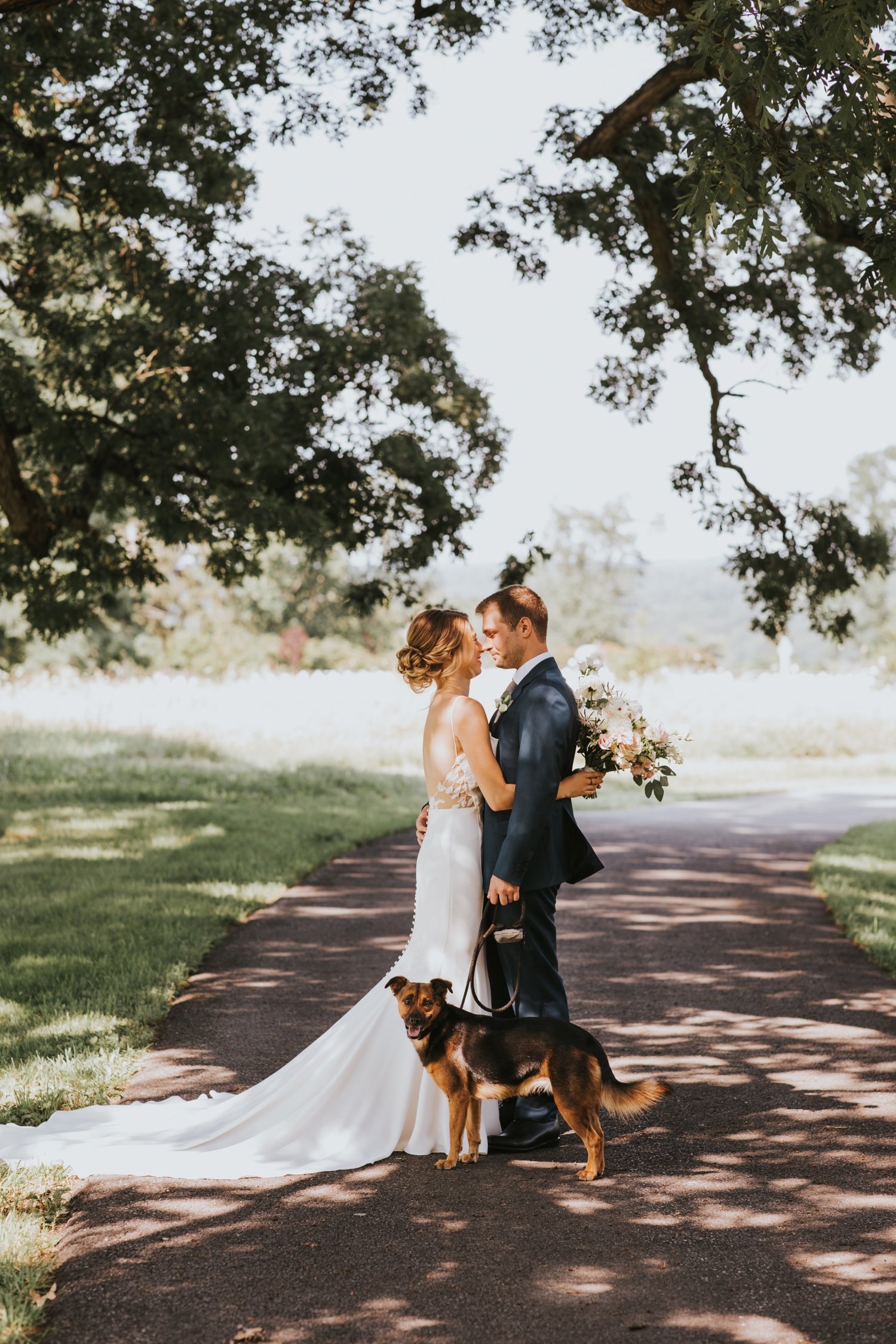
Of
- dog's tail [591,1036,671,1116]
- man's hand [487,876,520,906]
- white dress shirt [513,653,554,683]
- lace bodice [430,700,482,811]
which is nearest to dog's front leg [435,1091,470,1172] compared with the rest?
dog's tail [591,1036,671,1116]

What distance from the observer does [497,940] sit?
199 inches

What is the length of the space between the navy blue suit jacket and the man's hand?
0.07 feet

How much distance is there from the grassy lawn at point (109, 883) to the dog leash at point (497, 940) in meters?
1.73

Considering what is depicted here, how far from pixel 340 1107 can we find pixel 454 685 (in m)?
1.79

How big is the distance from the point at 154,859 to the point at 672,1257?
863 centimetres

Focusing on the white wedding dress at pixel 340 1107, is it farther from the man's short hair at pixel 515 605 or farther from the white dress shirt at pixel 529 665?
the man's short hair at pixel 515 605

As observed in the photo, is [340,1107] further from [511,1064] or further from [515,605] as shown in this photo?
[515,605]

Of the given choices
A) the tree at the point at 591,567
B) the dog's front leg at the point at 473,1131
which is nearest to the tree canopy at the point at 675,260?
the dog's front leg at the point at 473,1131

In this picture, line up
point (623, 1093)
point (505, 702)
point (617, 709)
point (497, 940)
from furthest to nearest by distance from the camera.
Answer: point (505, 702)
point (617, 709)
point (497, 940)
point (623, 1093)

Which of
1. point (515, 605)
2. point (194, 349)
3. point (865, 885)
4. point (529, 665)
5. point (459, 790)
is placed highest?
point (194, 349)

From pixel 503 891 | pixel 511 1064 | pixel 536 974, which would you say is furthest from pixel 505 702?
pixel 511 1064

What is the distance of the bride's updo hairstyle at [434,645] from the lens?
17.2ft

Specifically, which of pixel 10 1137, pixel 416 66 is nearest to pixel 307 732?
pixel 416 66

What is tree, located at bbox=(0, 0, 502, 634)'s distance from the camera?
1259 centimetres
